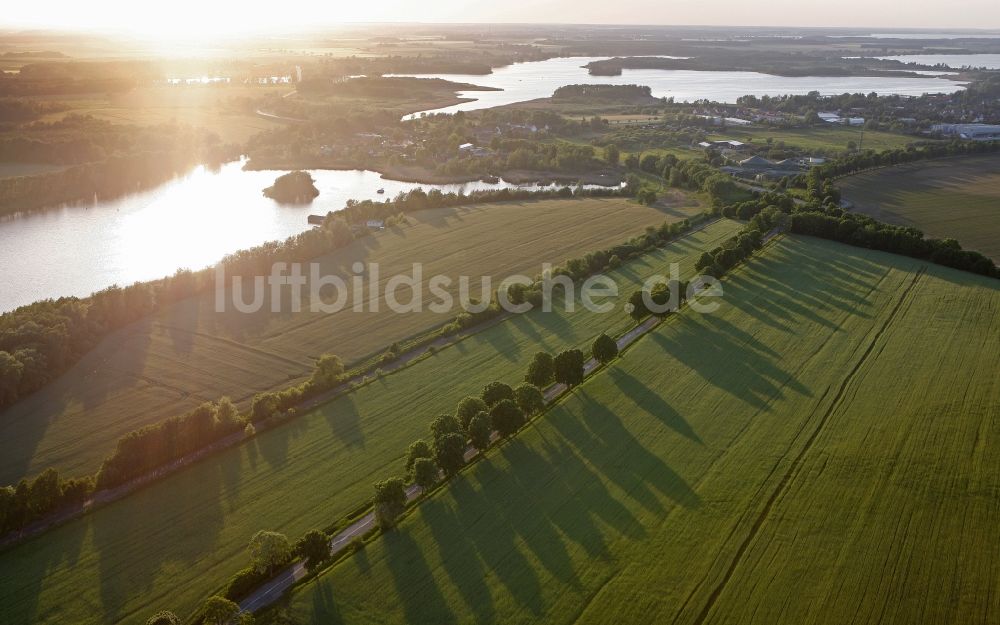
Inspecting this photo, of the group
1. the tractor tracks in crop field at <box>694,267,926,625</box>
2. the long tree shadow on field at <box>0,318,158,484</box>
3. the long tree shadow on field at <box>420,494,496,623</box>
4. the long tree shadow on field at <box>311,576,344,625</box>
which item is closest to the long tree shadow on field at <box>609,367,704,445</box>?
the tractor tracks in crop field at <box>694,267,926,625</box>

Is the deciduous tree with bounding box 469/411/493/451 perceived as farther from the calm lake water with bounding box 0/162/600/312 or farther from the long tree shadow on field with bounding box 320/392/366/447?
the calm lake water with bounding box 0/162/600/312

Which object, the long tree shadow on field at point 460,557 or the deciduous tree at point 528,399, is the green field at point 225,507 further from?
the deciduous tree at point 528,399

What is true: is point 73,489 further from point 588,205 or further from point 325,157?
point 325,157

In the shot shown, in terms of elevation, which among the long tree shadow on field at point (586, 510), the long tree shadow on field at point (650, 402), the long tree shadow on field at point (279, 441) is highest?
the long tree shadow on field at point (650, 402)

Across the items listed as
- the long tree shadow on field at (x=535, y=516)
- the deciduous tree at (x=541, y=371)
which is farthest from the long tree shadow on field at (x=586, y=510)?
the deciduous tree at (x=541, y=371)

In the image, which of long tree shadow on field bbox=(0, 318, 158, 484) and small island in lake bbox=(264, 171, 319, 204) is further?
small island in lake bbox=(264, 171, 319, 204)
